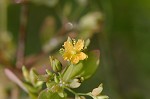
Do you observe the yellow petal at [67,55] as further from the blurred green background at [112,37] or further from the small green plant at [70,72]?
the blurred green background at [112,37]

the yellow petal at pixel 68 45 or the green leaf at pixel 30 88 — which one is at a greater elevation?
the yellow petal at pixel 68 45

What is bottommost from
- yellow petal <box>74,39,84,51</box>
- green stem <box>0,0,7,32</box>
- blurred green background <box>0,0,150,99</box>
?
yellow petal <box>74,39,84,51</box>

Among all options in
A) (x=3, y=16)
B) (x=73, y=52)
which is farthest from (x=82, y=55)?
(x=3, y=16)

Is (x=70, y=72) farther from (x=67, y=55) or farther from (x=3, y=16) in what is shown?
(x=3, y=16)

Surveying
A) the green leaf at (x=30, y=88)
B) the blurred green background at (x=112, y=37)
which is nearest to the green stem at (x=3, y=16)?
the blurred green background at (x=112, y=37)

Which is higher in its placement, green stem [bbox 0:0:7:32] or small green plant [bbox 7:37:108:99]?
green stem [bbox 0:0:7:32]

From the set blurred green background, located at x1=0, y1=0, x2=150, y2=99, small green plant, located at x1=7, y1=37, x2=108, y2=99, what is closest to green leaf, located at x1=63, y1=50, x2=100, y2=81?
small green plant, located at x1=7, y1=37, x2=108, y2=99

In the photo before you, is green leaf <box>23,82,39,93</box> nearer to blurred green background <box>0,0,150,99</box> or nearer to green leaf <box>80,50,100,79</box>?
green leaf <box>80,50,100,79</box>
